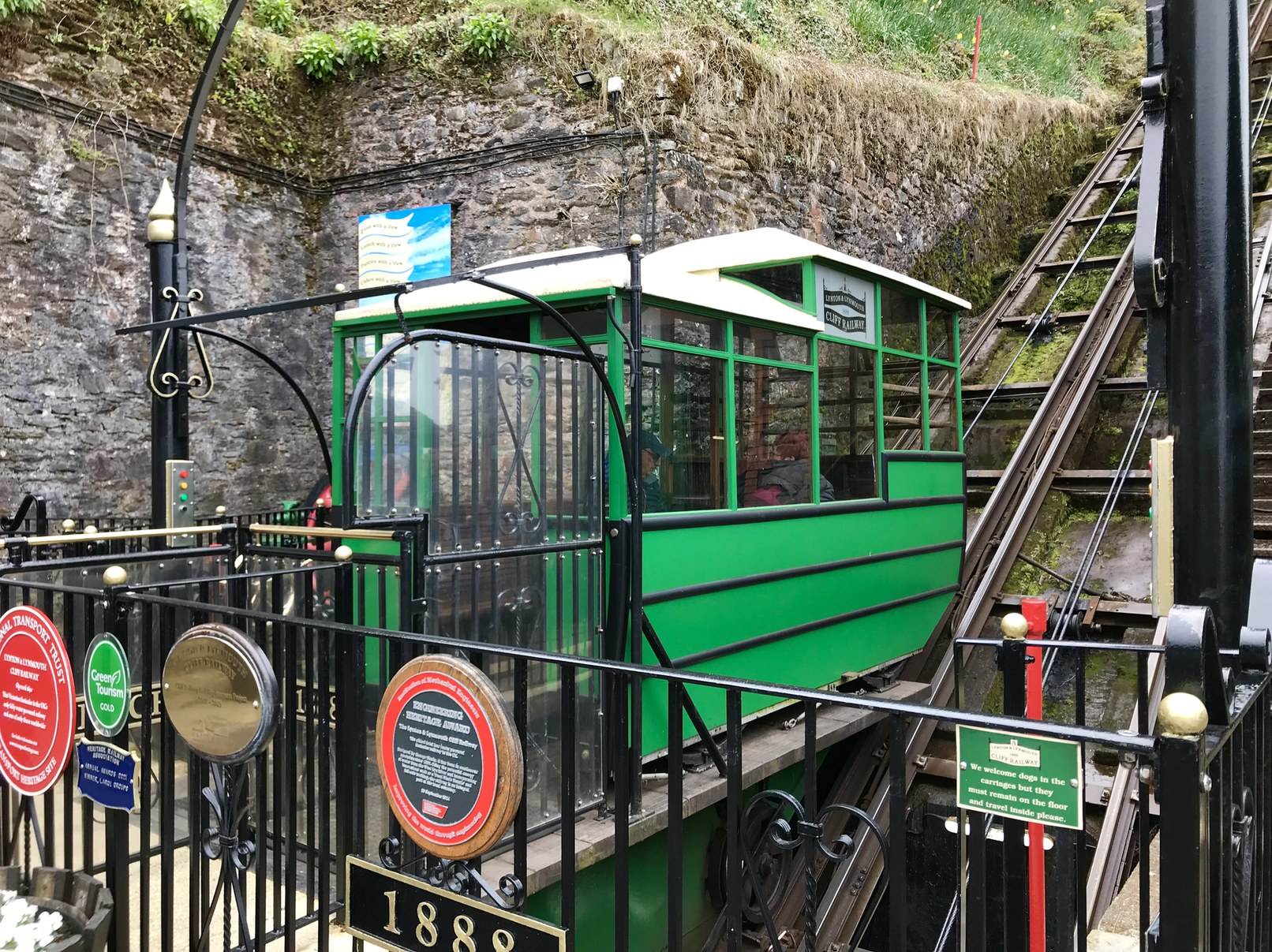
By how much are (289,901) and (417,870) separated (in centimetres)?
36

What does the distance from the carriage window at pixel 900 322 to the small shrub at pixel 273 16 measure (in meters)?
8.81

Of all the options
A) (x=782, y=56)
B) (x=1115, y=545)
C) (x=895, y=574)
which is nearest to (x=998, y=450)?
(x=1115, y=545)

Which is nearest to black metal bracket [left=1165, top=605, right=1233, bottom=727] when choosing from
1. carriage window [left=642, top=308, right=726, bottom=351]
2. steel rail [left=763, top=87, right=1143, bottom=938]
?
steel rail [left=763, top=87, right=1143, bottom=938]

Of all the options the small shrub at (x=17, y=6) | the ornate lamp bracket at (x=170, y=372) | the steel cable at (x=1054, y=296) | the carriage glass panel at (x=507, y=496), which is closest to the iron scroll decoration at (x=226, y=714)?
the carriage glass panel at (x=507, y=496)

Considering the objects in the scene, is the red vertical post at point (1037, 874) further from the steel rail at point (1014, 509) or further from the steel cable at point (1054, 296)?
the steel cable at point (1054, 296)

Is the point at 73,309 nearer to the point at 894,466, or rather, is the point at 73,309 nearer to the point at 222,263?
the point at 222,263

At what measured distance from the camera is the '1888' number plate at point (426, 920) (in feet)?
6.98

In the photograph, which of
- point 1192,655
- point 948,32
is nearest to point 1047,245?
point 948,32

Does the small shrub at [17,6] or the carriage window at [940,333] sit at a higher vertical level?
the small shrub at [17,6]

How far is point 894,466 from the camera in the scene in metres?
6.78

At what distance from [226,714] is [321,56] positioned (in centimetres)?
1058

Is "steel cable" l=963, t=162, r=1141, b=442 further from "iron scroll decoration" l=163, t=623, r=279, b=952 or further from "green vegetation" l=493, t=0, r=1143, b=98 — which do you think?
"iron scroll decoration" l=163, t=623, r=279, b=952

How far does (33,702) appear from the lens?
3086 millimetres

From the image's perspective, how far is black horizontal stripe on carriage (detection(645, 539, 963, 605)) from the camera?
4.88 metres
